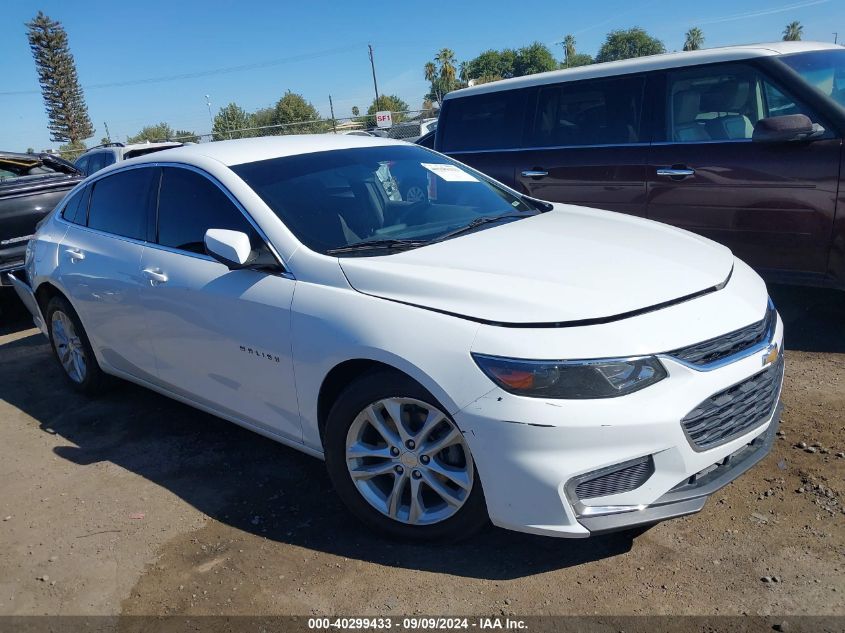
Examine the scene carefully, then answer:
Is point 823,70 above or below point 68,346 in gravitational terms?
above

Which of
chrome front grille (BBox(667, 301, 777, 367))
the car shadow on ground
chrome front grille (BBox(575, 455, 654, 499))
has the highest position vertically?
chrome front grille (BBox(667, 301, 777, 367))

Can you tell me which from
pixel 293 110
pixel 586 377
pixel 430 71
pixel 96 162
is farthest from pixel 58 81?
pixel 586 377

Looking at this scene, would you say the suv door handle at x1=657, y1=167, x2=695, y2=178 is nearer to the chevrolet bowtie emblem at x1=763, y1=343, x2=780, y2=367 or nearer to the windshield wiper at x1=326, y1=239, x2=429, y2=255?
the chevrolet bowtie emblem at x1=763, y1=343, x2=780, y2=367

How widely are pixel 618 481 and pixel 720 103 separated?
377 cm

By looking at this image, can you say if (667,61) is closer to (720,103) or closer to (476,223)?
(720,103)

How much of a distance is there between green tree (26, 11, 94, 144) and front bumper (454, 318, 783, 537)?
2773 inches

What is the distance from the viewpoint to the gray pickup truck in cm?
719

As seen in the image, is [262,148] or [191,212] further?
[262,148]

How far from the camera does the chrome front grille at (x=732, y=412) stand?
250 centimetres

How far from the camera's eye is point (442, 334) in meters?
2.62

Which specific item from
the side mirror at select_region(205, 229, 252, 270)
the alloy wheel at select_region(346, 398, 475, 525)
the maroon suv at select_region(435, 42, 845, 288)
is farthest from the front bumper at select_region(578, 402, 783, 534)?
the maroon suv at select_region(435, 42, 845, 288)

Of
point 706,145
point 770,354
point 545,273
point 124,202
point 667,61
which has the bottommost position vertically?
point 770,354

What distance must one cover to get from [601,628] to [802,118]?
12.0 feet

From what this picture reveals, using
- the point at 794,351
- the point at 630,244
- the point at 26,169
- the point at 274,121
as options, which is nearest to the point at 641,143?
the point at 794,351
